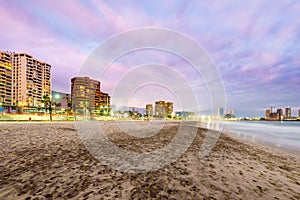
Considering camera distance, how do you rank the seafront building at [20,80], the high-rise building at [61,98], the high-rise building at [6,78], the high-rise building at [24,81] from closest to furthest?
the high-rise building at [61,98]
the high-rise building at [6,78]
the seafront building at [20,80]
the high-rise building at [24,81]

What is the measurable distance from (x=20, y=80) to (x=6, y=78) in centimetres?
855

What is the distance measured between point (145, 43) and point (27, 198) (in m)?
19.8

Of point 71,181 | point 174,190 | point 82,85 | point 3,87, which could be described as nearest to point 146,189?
point 174,190

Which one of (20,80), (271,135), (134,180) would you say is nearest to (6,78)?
(20,80)

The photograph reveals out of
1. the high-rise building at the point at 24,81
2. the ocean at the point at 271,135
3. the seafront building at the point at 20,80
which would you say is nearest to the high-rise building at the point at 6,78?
the seafront building at the point at 20,80

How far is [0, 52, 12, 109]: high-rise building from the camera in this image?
109m

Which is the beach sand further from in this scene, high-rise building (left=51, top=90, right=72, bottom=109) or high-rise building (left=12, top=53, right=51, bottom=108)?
high-rise building (left=12, top=53, right=51, bottom=108)

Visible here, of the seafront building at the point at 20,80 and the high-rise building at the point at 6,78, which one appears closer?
the high-rise building at the point at 6,78

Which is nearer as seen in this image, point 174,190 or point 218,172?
point 174,190

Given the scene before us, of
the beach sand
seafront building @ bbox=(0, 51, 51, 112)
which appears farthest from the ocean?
seafront building @ bbox=(0, 51, 51, 112)

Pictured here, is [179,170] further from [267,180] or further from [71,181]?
[71,181]

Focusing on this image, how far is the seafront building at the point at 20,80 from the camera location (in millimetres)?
112312

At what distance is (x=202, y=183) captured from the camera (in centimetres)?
529

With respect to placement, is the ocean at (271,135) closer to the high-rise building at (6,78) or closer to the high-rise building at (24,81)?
the high-rise building at (24,81)
